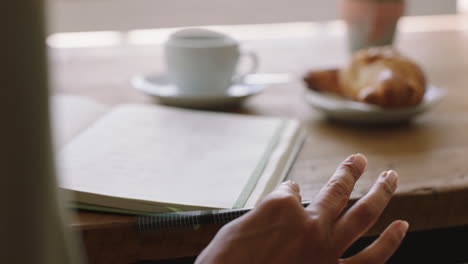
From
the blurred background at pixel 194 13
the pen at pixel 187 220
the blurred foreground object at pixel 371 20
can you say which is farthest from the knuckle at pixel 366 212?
the blurred background at pixel 194 13

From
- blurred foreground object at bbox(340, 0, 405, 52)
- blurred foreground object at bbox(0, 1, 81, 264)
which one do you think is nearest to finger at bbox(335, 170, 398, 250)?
blurred foreground object at bbox(0, 1, 81, 264)

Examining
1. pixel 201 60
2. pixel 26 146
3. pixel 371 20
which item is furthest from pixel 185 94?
pixel 26 146

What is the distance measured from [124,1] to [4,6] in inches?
83.3

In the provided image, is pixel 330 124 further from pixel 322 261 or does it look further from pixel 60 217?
pixel 60 217

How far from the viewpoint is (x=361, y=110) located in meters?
0.87

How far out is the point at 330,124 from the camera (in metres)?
0.90

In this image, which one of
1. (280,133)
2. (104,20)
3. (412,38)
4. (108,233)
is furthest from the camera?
(104,20)

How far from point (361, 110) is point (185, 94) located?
0.26m

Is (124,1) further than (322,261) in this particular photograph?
Yes

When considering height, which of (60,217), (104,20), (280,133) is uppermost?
(60,217)

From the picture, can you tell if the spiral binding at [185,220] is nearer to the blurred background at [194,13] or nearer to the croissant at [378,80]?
the croissant at [378,80]

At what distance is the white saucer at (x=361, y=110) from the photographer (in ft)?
2.85

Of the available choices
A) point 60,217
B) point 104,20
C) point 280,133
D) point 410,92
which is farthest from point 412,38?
point 60,217

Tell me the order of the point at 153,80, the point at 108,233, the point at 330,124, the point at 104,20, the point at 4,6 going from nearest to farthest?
the point at 4,6
the point at 108,233
the point at 330,124
the point at 153,80
the point at 104,20
